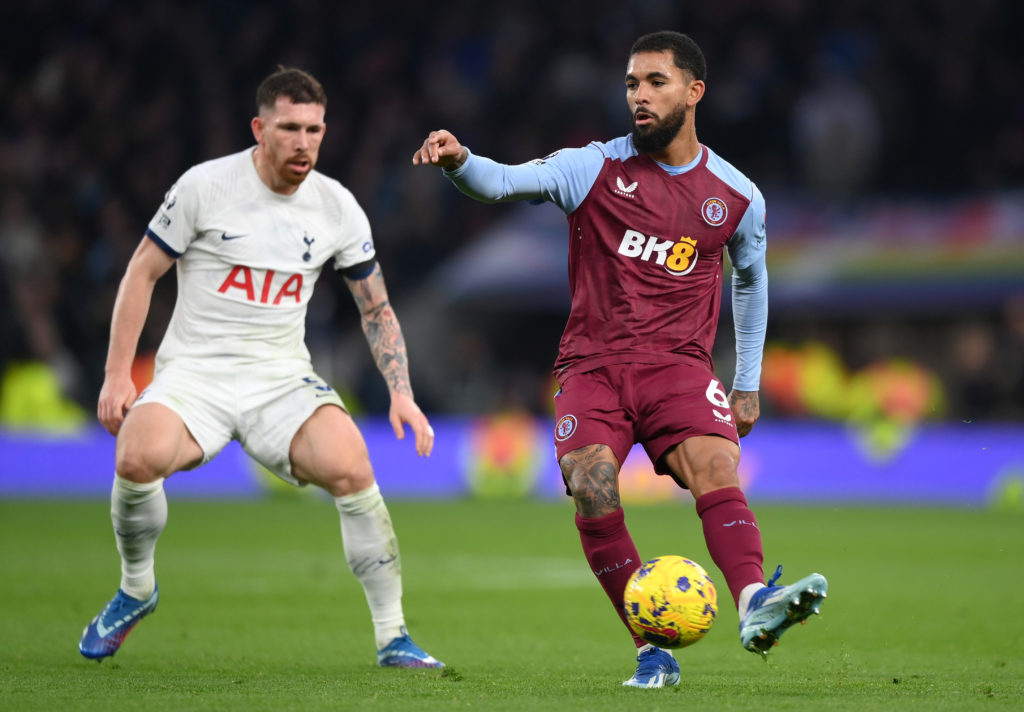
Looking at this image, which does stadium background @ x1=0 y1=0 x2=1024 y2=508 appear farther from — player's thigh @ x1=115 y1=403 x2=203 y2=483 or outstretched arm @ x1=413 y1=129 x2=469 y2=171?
outstretched arm @ x1=413 y1=129 x2=469 y2=171

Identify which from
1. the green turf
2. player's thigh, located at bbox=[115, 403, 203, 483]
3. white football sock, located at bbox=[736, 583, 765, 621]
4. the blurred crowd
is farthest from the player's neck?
the blurred crowd

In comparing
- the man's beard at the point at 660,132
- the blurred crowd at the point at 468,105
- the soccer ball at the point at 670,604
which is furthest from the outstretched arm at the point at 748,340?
the blurred crowd at the point at 468,105

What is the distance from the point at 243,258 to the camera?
5965mm

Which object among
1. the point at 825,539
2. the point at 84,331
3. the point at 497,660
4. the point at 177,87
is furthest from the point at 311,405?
the point at 177,87

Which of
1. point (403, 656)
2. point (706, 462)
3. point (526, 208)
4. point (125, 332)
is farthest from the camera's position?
point (526, 208)

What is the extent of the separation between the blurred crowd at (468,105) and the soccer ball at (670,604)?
43.1ft

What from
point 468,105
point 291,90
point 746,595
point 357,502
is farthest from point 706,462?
point 468,105

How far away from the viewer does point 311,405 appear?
236 inches

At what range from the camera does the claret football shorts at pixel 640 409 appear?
5.15m

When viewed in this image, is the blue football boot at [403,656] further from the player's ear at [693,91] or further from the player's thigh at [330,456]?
the player's ear at [693,91]

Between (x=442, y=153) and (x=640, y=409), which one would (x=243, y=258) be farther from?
(x=640, y=409)

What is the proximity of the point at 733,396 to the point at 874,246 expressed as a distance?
45.8 feet

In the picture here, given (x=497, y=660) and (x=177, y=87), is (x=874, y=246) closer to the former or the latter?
(x=177, y=87)

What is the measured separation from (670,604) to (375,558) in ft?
5.35
